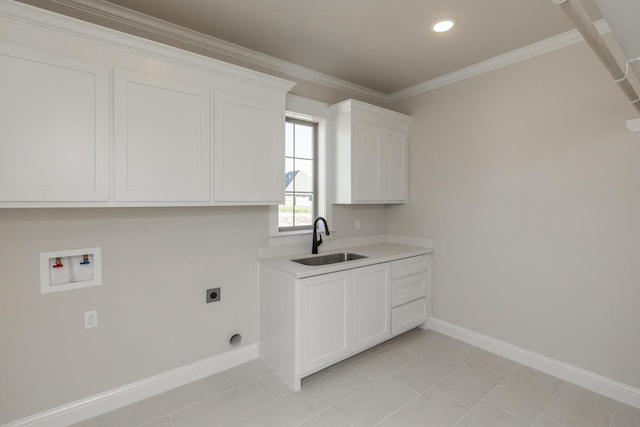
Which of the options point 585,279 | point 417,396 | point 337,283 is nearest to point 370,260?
point 337,283

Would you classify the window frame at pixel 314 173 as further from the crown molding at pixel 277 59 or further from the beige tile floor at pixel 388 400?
the beige tile floor at pixel 388 400

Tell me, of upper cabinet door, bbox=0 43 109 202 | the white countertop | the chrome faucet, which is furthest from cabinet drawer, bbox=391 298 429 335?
upper cabinet door, bbox=0 43 109 202

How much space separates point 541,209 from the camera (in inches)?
98.5

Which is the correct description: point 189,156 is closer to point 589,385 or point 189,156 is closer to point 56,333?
point 56,333

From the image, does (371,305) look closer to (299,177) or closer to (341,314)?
(341,314)

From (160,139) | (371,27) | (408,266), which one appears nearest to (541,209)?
(408,266)

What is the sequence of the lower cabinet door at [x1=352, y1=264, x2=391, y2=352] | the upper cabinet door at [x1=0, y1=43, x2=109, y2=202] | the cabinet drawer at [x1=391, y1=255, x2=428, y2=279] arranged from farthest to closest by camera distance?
the cabinet drawer at [x1=391, y1=255, x2=428, y2=279] < the lower cabinet door at [x1=352, y1=264, x2=391, y2=352] < the upper cabinet door at [x1=0, y1=43, x2=109, y2=202]

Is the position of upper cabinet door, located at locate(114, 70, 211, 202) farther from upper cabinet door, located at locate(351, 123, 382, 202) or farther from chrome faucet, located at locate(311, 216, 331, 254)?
upper cabinet door, located at locate(351, 123, 382, 202)

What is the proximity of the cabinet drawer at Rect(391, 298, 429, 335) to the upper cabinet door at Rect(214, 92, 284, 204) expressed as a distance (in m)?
1.58

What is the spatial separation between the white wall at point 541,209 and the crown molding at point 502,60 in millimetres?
60

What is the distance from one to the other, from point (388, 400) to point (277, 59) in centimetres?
290

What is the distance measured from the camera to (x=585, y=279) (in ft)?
7.54

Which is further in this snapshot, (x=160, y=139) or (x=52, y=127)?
(x=160, y=139)

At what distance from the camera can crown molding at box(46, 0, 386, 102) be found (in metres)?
Answer: 1.99
